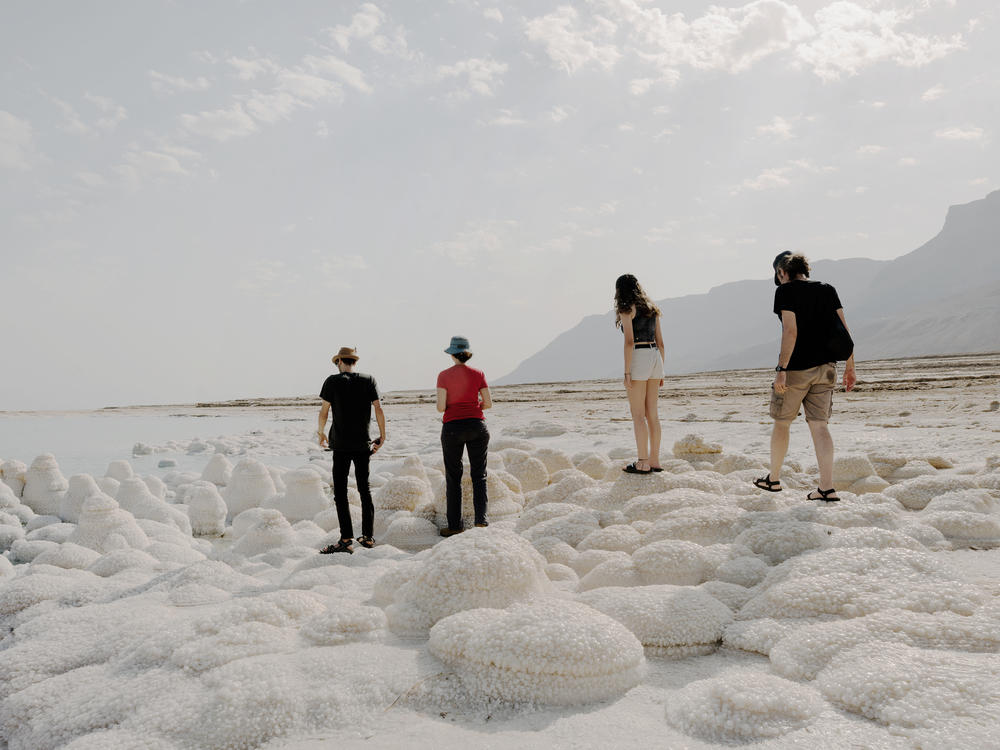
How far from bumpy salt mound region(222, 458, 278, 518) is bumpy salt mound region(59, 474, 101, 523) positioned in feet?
4.15

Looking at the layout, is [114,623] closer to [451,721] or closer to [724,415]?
[451,721]

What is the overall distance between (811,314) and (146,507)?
581cm

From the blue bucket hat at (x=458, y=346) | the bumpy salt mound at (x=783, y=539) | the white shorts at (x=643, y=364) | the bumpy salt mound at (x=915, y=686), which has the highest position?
the blue bucket hat at (x=458, y=346)

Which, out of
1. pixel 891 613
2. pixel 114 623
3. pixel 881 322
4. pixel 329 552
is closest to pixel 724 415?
pixel 329 552

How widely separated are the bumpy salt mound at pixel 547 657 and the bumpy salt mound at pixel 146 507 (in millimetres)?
4324

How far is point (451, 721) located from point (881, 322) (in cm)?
13338

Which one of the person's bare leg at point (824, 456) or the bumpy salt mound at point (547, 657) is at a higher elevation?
the person's bare leg at point (824, 456)

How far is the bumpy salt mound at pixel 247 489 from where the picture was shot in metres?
6.21

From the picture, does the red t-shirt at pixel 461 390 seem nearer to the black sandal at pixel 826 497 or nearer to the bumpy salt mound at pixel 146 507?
the black sandal at pixel 826 497

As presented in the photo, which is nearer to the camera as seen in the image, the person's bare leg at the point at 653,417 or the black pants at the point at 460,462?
the black pants at the point at 460,462

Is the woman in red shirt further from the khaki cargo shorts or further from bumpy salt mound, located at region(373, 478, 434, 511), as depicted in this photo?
the khaki cargo shorts

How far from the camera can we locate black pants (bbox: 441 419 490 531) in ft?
15.8

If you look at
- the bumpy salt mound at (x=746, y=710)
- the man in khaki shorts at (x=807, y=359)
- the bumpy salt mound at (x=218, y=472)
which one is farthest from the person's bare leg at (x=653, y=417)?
the bumpy salt mound at (x=218, y=472)

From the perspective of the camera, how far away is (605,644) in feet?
6.59
